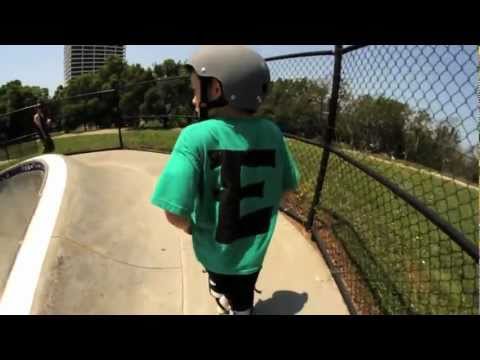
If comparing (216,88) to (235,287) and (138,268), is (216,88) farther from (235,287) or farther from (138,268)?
(138,268)

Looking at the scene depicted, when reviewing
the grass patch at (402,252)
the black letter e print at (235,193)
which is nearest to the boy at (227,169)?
the black letter e print at (235,193)

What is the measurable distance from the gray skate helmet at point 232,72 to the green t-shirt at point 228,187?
0.10 metres

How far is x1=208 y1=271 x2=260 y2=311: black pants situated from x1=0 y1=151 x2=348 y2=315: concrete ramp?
2.57ft

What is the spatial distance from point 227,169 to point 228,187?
85 millimetres

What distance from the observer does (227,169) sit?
5.45ft

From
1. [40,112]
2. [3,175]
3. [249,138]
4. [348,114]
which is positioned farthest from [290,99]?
[40,112]

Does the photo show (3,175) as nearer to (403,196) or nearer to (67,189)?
(67,189)

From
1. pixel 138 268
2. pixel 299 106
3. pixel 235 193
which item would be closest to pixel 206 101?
pixel 235 193

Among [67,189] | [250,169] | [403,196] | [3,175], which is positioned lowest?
[3,175]

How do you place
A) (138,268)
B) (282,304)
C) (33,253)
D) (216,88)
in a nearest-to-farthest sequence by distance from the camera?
(216,88), (282,304), (33,253), (138,268)

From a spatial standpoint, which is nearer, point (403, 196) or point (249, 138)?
point (249, 138)

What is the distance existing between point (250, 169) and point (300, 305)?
1653mm

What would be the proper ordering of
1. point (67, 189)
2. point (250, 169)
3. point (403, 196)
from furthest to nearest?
point (67, 189) → point (403, 196) → point (250, 169)

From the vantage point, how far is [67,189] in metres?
4.30
